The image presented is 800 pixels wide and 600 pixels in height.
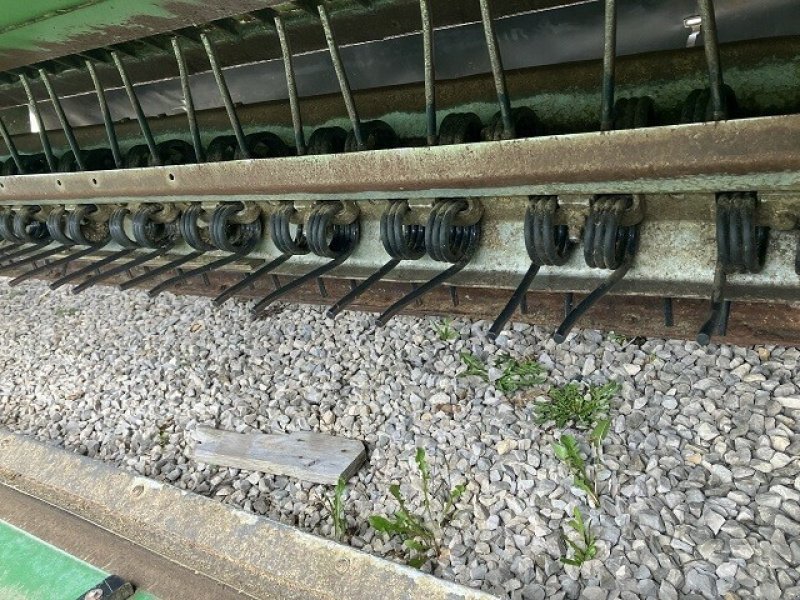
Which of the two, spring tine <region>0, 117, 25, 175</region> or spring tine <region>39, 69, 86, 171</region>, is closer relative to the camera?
spring tine <region>39, 69, 86, 171</region>

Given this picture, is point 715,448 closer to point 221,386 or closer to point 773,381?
point 773,381

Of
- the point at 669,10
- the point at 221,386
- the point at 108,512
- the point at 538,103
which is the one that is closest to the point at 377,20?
the point at 538,103

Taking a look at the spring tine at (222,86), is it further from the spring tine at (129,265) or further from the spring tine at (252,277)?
the spring tine at (129,265)

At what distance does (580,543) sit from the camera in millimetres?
1324

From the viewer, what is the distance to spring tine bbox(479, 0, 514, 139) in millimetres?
1106

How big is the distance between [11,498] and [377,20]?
5.91 ft

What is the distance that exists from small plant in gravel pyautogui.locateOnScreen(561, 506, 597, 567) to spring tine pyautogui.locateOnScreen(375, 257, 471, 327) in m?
0.54

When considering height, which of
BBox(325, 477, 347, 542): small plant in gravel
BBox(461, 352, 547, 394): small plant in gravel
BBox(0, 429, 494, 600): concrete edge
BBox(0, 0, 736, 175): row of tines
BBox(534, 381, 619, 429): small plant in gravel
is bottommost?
BBox(0, 429, 494, 600): concrete edge

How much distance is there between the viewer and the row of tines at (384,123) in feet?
3.43

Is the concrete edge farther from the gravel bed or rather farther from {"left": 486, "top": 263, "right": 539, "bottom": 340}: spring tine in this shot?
{"left": 486, "top": 263, "right": 539, "bottom": 340}: spring tine

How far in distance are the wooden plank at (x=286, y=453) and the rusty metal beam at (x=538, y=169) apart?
2.22 ft

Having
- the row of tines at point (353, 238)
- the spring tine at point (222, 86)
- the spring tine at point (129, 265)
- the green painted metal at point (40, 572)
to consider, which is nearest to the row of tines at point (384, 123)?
the spring tine at point (222, 86)

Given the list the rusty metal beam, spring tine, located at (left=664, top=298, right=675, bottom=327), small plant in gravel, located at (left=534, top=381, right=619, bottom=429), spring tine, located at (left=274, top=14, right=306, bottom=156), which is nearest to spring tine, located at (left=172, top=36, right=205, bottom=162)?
the rusty metal beam

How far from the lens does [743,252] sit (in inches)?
41.1
